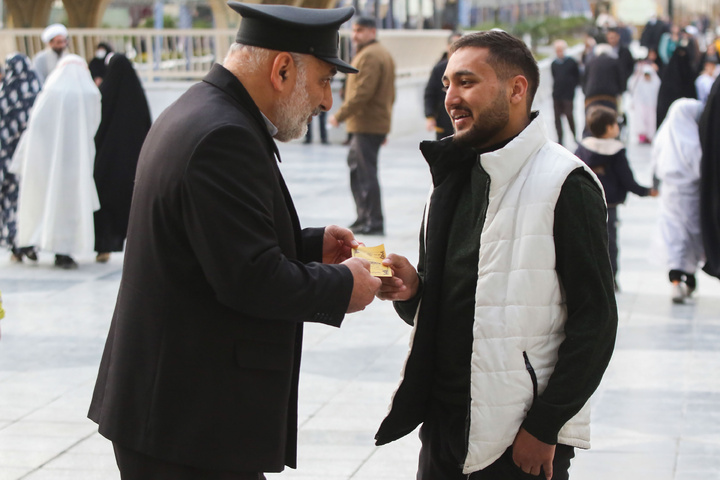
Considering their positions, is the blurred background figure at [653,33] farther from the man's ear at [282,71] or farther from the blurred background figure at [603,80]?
the man's ear at [282,71]

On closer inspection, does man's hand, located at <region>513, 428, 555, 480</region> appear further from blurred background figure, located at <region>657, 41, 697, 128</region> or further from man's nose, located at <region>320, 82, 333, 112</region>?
blurred background figure, located at <region>657, 41, 697, 128</region>

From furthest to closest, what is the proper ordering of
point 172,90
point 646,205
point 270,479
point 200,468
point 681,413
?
point 172,90
point 646,205
point 681,413
point 270,479
point 200,468

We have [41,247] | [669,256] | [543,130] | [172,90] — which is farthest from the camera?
[172,90]

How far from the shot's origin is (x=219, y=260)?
2.20 meters

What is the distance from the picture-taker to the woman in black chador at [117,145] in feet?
27.4

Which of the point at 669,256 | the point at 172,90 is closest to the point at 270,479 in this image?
the point at 669,256

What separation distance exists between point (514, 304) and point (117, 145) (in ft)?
21.4

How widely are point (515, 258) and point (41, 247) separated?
6627 mm

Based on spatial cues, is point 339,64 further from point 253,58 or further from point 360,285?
point 360,285

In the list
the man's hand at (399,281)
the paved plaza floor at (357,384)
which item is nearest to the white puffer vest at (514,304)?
the man's hand at (399,281)

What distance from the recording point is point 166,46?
1906 cm

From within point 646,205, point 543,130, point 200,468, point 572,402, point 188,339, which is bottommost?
point 646,205

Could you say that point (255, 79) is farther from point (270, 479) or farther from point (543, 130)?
point (270, 479)

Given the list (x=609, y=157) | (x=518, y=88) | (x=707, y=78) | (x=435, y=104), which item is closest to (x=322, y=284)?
(x=518, y=88)
